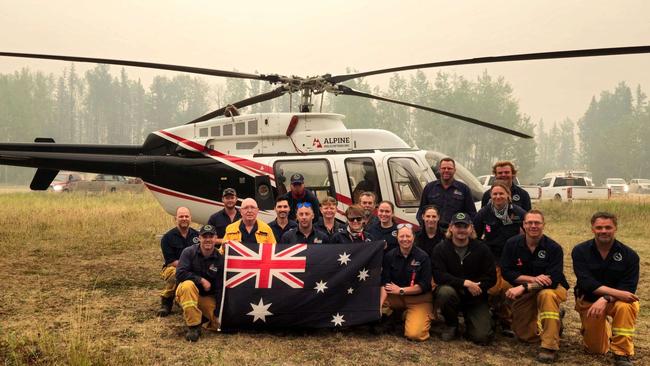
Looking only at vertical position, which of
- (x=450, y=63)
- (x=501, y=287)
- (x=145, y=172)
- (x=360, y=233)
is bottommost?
(x=501, y=287)

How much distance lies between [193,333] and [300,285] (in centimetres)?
125

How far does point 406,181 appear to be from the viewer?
8.69 meters

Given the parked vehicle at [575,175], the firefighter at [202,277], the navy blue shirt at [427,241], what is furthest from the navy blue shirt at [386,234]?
the parked vehicle at [575,175]

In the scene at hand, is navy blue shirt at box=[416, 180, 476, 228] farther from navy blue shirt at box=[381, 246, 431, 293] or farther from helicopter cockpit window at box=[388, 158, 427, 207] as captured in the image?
helicopter cockpit window at box=[388, 158, 427, 207]

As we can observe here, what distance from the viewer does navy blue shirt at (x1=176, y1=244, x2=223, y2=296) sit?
5.70 meters

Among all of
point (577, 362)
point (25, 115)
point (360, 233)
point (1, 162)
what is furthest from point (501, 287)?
point (25, 115)

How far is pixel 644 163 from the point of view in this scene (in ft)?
289

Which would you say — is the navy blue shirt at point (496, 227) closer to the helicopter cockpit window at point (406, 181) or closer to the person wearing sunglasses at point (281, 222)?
the person wearing sunglasses at point (281, 222)

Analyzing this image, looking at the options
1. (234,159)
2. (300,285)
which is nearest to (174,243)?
(300,285)

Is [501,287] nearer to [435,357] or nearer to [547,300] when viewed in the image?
[547,300]

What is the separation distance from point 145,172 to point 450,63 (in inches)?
233

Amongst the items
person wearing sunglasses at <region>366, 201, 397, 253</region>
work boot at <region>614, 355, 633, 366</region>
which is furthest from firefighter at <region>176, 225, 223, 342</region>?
work boot at <region>614, 355, 633, 366</region>

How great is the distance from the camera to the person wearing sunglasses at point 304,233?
5.97m

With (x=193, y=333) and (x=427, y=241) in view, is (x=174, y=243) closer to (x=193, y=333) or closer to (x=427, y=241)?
(x=193, y=333)
